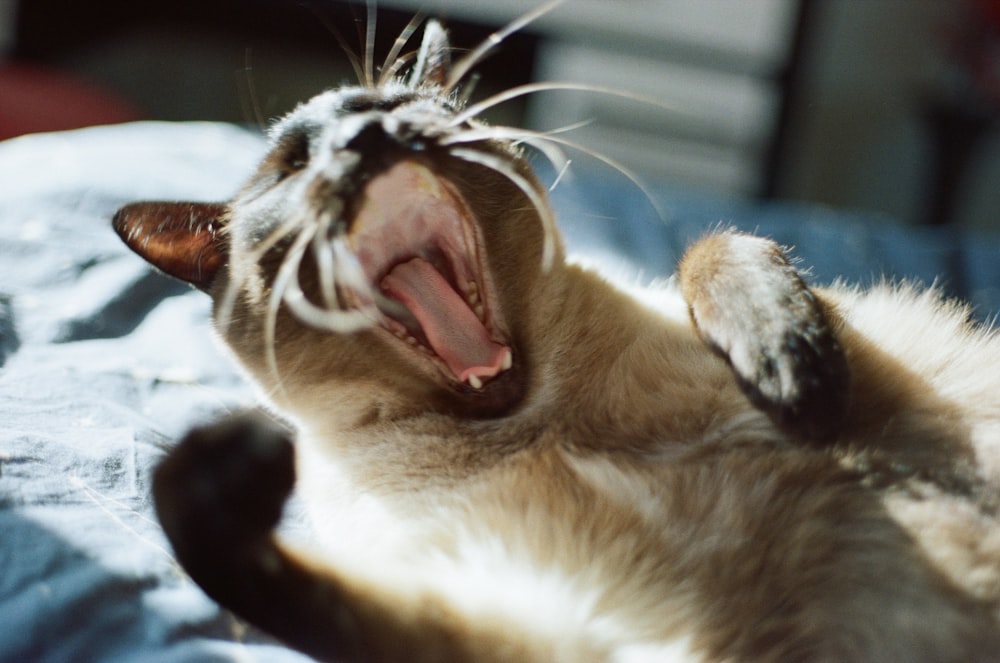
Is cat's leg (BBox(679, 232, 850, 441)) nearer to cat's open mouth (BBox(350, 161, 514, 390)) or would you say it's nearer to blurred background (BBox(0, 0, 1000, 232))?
cat's open mouth (BBox(350, 161, 514, 390))

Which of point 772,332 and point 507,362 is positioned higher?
point 772,332

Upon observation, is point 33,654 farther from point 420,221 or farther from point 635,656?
point 420,221

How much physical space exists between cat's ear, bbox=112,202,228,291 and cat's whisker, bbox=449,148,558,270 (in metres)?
0.38

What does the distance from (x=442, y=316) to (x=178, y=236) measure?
0.38 m

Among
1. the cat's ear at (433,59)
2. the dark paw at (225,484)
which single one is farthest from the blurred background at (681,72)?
the dark paw at (225,484)

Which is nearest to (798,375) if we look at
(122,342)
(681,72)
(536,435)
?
(536,435)

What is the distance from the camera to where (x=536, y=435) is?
1008mm

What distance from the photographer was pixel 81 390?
3.76 ft

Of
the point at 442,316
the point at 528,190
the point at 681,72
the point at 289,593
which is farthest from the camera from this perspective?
the point at 681,72

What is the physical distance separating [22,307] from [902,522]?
1246mm

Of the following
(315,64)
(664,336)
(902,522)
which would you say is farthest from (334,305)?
(315,64)

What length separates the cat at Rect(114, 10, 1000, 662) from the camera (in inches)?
29.5

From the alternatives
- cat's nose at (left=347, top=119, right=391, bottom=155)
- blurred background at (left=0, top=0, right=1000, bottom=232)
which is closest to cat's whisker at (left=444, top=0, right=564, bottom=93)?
cat's nose at (left=347, top=119, right=391, bottom=155)

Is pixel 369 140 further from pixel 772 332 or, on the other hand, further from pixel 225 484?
pixel 772 332
